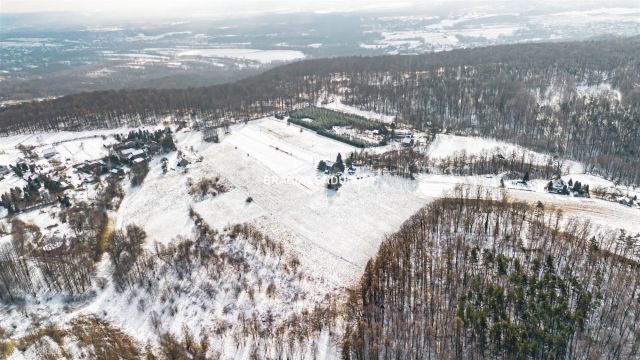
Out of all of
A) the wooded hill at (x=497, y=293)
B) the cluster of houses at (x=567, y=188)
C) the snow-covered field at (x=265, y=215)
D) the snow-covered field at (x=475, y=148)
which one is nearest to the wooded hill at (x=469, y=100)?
the snow-covered field at (x=475, y=148)

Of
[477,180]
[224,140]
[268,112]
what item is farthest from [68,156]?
[477,180]

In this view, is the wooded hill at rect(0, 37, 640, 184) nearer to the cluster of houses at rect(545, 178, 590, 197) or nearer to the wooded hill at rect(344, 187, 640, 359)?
the cluster of houses at rect(545, 178, 590, 197)

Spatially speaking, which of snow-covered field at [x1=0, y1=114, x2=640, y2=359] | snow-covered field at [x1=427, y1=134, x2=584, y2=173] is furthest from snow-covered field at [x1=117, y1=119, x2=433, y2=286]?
snow-covered field at [x1=427, y1=134, x2=584, y2=173]

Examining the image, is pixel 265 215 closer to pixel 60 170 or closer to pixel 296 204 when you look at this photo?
pixel 296 204

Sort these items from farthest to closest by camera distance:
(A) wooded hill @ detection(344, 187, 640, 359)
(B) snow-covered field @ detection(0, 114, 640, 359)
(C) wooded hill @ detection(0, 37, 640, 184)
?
(C) wooded hill @ detection(0, 37, 640, 184) → (B) snow-covered field @ detection(0, 114, 640, 359) → (A) wooded hill @ detection(344, 187, 640, 359)

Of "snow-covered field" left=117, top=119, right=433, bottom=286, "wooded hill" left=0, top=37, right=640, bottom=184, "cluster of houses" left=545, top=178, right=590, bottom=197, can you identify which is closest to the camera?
"snow-covered field" left=117, top=119, right=433, bottom=286

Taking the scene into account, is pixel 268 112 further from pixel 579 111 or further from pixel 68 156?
pixel 579 111

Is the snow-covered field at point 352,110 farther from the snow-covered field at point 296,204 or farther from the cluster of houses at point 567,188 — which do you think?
the cluster of houses at point 567,188
